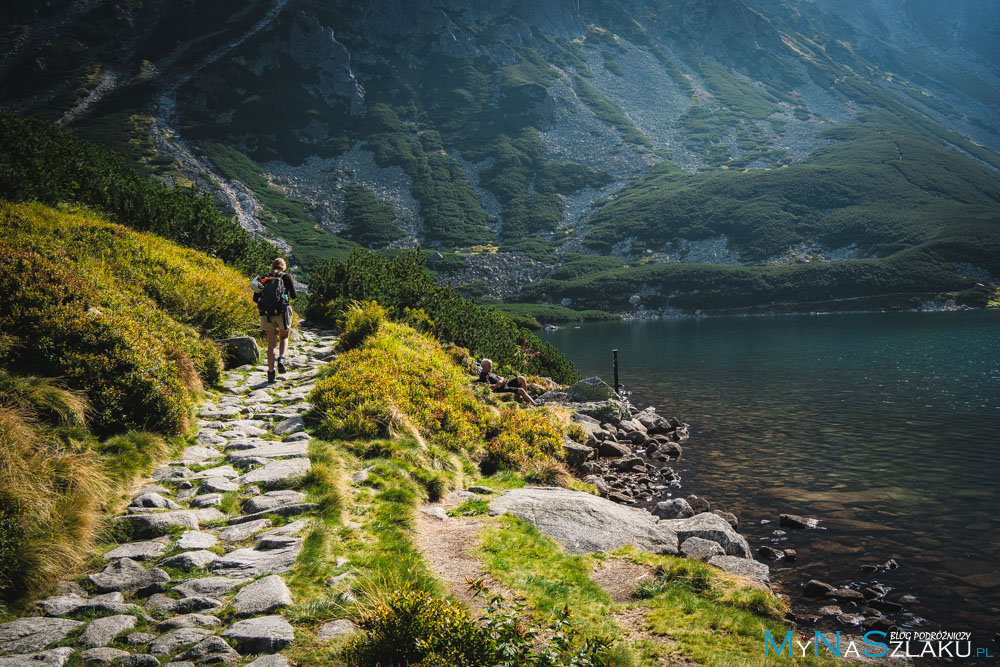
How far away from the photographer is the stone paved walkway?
4.09 meters

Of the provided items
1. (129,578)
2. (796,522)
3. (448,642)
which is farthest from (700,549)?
(129,578)

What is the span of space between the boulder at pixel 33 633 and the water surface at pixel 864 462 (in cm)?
1049

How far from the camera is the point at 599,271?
17200 centimetres

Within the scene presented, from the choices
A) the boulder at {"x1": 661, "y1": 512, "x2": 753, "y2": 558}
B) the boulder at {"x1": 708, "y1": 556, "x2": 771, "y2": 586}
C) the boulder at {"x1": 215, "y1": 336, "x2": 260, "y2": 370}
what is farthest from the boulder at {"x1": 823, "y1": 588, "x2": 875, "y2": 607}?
the boulder at {"x1": 215, "y1": 336, "x2": 260, "y2": 370}

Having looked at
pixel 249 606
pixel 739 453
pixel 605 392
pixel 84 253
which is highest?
pixel 84 253

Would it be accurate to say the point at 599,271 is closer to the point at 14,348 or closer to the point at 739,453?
the point at 739,453

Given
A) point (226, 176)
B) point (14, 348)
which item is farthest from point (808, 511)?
point (226, 176)

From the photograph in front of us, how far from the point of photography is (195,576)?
5352 millimetres

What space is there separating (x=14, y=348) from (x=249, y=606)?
21.7 feet

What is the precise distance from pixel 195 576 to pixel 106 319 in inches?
231

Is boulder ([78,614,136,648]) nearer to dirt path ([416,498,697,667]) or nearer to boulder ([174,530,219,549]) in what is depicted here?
boulder ([174,530,219,549])

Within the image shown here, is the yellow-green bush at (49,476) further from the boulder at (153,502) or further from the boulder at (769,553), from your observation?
the boulder at (769,553)

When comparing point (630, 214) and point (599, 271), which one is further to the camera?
point (630, 214)

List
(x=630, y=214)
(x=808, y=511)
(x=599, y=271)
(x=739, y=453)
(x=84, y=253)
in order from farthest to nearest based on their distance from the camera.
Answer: (x=630, y=214) < (x=599, y=271) < (x=739, y=453) < (x=808, y=511) < (x=84, y=253)
